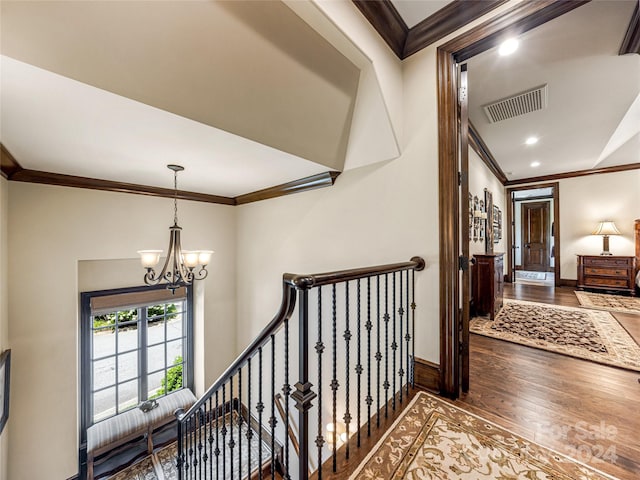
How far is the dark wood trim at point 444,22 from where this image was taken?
5.51 feet

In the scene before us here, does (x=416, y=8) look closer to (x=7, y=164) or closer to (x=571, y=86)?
(x=571, y=86)

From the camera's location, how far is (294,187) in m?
3.22

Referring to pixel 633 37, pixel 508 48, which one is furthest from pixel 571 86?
pixel 508 48

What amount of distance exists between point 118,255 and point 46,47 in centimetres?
265

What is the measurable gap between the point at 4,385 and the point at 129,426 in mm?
1592

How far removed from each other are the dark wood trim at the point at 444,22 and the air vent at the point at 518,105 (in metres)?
1.60

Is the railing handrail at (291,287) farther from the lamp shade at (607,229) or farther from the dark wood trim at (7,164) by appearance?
the lamp shade at (607,229)

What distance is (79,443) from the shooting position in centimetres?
313

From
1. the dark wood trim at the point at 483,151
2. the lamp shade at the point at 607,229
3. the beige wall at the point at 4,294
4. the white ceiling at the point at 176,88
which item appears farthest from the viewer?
the lamp shade at the point at 607,229

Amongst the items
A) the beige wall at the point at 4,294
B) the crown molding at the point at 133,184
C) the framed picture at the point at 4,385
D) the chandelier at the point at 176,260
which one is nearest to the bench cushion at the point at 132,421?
the beige wall at the point at 4,294

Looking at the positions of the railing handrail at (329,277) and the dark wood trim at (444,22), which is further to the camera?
the dark wood trim at (444,22)

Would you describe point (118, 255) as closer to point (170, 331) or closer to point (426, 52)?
point (170, 331)

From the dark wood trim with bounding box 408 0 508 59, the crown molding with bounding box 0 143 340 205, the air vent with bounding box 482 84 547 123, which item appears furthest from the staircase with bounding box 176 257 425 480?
the air vent with bounding box 482 84 547 123

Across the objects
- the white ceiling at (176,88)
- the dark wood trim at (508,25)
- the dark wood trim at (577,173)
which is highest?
the dark wood trim at (577,173)
